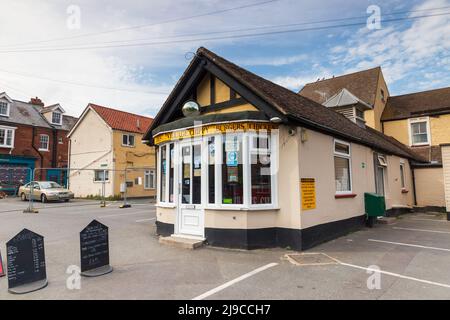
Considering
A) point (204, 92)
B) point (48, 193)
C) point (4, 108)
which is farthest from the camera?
point (4, 108)

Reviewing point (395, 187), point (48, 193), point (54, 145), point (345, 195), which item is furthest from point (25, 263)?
point (54, 145)

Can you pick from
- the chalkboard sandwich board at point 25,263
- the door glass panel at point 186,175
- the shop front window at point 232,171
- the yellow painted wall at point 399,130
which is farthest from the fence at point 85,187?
the yellow painted wall at point 399,130

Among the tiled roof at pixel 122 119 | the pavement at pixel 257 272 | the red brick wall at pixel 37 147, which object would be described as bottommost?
the pavement at pixel 257 272

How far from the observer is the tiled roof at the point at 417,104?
19797mm

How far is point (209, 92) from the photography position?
898 cm

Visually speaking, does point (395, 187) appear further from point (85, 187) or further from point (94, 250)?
point (85, 187)

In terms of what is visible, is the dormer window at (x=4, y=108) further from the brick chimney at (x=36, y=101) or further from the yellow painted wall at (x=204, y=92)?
the yellow painted wall at (x=204, y=92)

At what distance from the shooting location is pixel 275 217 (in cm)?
745

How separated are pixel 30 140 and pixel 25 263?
2969 cm

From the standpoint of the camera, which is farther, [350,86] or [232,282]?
[350,86]

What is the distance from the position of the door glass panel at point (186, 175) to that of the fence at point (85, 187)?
13324mm

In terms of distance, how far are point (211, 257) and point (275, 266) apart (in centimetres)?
147
